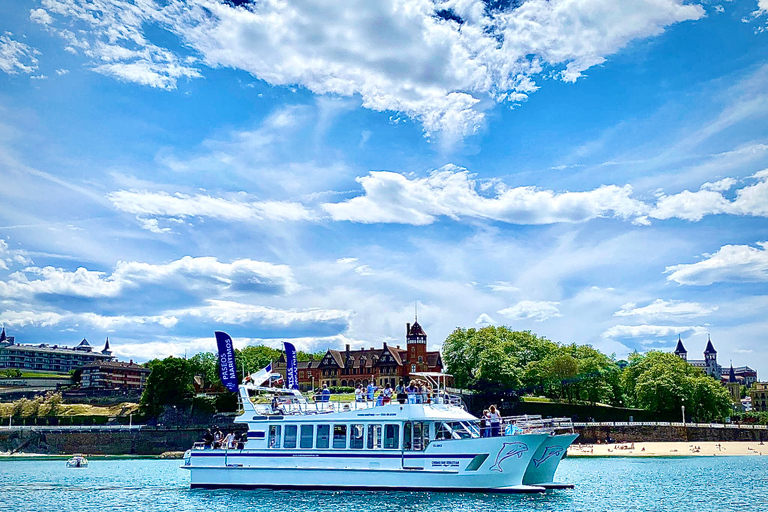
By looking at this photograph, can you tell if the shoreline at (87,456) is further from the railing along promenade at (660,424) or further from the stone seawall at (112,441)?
the railing along promenade at (660,424)

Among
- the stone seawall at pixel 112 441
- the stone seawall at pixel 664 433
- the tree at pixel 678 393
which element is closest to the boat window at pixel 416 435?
the stone seawall at pixel 664 433

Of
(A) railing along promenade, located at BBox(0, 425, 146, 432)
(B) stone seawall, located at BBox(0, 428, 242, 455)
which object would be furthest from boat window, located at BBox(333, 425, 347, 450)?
(A) railing along promenade, located at BBox(0, 425, 146, 432)

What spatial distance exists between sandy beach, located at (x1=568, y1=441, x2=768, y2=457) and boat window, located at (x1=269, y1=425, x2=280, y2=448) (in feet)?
128

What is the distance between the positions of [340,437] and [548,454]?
9.41 meters

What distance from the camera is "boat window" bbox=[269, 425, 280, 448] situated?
34094 millimetres

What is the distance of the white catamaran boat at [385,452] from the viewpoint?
30.3 metres

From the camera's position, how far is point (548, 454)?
31.9m

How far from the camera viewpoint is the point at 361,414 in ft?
107

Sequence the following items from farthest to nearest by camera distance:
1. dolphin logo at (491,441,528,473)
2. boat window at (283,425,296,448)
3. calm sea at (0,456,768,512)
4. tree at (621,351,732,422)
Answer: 1. tree at (621,351,732,422)
2. boat window at (283,425,296,448)
3. dolphin logo at (491,441,528,473)
4. calm sea at (0,456,768,512)

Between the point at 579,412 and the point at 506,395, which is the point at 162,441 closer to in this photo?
the point at 506,395

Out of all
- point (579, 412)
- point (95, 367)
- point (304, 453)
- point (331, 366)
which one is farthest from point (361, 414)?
point (95, 367)

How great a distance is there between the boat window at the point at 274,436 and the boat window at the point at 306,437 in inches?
51.5

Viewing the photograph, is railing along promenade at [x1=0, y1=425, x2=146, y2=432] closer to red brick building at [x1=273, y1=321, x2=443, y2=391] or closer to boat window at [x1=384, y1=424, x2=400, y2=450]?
red brick building at [x1=273, y1=321, x2=443, y2=391]

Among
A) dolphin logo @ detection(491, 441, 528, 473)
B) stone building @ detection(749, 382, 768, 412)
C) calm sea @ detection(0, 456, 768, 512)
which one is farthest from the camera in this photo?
stone building @ detection(749, 382, 768, 412)
